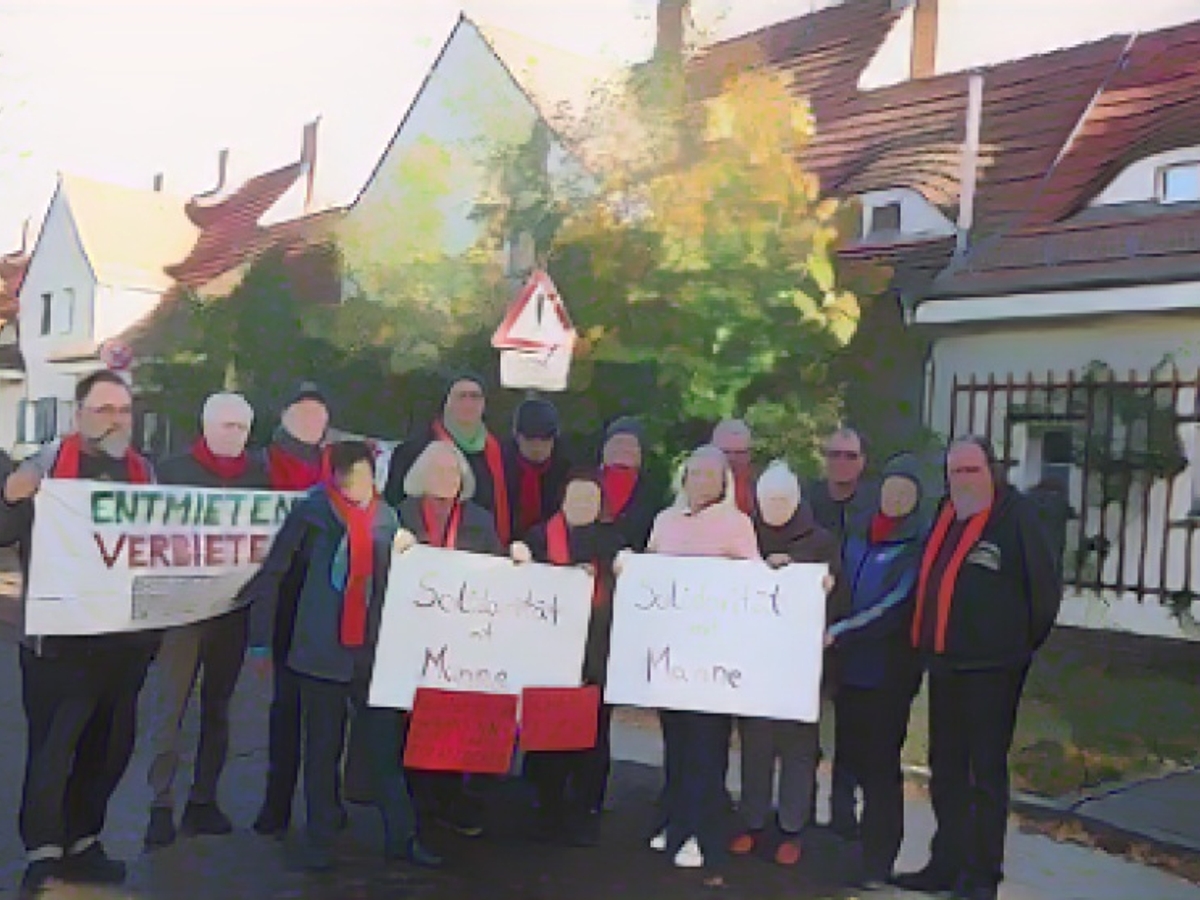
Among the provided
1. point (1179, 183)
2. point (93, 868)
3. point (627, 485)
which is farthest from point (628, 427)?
point (93, 868)

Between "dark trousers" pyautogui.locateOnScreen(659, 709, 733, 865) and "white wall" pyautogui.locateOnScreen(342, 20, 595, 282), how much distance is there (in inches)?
57.9

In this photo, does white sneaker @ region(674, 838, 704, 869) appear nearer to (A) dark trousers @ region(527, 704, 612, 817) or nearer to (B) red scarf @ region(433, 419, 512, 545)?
(A) dark trousers @ region(527, 704, 612, 817)

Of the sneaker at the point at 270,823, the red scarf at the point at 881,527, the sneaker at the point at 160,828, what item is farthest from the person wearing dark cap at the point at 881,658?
the sneaker at the point at 160,828

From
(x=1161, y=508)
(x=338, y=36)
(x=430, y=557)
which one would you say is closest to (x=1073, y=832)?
(x=1161, y=508)

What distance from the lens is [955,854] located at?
127 inches

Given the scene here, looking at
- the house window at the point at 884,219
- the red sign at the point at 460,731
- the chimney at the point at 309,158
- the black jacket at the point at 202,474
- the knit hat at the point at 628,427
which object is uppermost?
the chimney at the point at 309,158

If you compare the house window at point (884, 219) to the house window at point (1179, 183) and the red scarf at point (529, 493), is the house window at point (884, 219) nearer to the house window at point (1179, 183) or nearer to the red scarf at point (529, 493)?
the house window at point (1179, 183)

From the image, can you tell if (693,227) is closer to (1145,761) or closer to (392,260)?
(392,260)

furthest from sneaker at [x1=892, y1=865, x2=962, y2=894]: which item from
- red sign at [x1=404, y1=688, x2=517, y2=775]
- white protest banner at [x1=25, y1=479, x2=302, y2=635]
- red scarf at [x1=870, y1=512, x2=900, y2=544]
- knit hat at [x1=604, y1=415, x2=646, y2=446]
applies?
white protest banner at [x1=25, y1=479, x2=302, y2=635]

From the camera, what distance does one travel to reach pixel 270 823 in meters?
3.24

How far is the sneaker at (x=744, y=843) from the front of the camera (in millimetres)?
3338

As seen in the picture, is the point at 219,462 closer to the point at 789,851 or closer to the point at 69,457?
the point at 69,457

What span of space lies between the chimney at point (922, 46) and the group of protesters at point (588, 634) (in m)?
0.98

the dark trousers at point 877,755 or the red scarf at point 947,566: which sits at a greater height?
the red scarf at point 947,566
